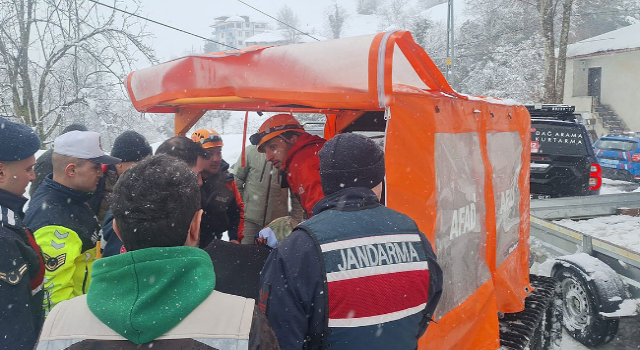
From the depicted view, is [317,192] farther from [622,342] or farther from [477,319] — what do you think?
[622,342]

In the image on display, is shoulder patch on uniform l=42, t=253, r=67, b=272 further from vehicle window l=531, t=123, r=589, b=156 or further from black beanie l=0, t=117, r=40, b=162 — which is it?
vehicle window l=531, t=123, r=589, b=156

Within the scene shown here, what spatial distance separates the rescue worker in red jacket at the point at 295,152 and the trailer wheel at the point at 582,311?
10.1 ft

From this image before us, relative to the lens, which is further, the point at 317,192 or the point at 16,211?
the point at 317,192

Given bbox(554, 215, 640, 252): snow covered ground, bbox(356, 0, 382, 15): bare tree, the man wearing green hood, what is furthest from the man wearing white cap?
bbox(356, 0, 382, 15): bare tree

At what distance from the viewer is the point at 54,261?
242 centimetres

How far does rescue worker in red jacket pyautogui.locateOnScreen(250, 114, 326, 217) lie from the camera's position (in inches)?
137

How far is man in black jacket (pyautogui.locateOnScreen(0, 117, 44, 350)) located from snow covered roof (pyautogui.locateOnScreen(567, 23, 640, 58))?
33.8m

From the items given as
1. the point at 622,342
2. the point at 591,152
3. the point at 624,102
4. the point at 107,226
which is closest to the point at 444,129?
the point at 107,226

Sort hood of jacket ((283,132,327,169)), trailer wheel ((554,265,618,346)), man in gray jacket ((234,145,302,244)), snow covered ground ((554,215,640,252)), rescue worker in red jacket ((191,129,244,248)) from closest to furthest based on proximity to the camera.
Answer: hood of jacket ((283,132,327,169)) < rescue worker in red jacket ((191,129,244,248)) < trailer wheel ((554,265,618,346)) < man in gray jacket ((234,145,302,244)) < snow covered ground ((554,215,640,252))

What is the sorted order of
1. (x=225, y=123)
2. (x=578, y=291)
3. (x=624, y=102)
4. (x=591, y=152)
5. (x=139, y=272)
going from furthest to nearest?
(x=225, y=123)
(x=624, y=102)
(x=591, y=152)
(x=578, y=291)
(x=139, y=272)

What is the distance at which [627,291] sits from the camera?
4.40m

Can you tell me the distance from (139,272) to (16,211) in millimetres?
1499

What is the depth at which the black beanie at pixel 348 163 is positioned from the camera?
6.77ft

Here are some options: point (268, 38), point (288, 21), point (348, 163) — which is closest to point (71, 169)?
point (348, 163)
